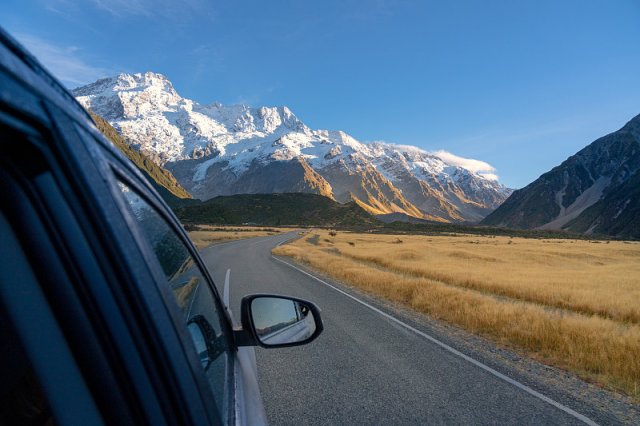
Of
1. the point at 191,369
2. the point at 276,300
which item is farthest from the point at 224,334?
the point at 191,369

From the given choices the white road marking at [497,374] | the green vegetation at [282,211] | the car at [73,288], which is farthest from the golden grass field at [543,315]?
the green vegetation at [282,211]

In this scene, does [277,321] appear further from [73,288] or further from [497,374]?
[497,374]

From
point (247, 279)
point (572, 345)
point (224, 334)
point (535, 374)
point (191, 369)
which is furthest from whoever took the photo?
point (247, 279)

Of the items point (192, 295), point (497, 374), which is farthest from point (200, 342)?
point (497, 374)

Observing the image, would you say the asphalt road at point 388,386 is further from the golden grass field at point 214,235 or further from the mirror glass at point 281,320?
the golden grass field at point 214,235

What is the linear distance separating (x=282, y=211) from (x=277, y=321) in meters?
167

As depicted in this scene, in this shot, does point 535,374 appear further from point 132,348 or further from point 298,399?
point 132,348

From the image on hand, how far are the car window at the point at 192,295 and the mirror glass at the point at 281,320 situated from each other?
0.21m

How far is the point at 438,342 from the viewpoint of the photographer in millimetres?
7566

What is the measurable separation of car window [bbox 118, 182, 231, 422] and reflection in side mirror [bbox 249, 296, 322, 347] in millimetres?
208

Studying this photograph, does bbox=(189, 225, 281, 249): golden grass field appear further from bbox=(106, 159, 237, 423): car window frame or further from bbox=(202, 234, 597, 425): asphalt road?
bbox=(106, 159, 237, 423): car window frame

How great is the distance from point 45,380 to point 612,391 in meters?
6.74

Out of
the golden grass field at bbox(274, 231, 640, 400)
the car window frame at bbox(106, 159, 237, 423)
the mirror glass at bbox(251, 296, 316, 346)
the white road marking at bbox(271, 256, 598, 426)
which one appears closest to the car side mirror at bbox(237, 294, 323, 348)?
the mirror glass at bbox(251, 296, 316, 346)

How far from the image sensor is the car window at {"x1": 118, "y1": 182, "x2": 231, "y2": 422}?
118 centimetres
